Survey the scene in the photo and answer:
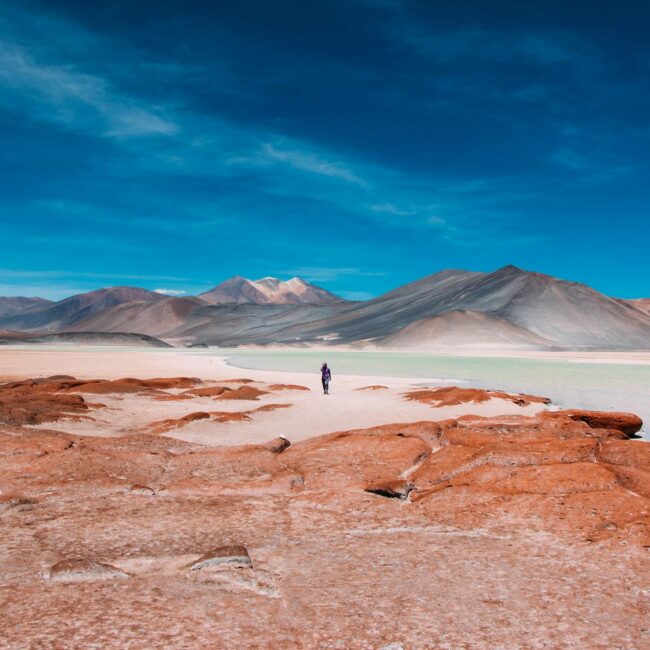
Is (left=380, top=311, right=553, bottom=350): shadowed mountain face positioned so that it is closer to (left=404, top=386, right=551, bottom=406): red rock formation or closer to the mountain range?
the mountain range

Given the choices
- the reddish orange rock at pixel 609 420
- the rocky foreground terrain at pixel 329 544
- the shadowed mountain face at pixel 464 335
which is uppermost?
the shadowed mountain face at pixel 464 335

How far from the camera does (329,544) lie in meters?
5.87

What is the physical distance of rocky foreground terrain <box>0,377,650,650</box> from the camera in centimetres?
411

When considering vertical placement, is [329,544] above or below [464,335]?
below

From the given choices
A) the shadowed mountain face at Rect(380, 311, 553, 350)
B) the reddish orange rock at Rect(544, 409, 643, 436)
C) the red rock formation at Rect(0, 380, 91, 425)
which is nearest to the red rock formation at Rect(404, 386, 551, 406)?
the reddish orange rock at Rect(544, 409, 643, 436)

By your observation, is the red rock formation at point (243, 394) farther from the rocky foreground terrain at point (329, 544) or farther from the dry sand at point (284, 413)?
the rocky foreground terrain at point (329, 544)

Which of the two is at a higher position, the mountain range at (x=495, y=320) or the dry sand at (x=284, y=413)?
the mountain range at (x=495, y=320)

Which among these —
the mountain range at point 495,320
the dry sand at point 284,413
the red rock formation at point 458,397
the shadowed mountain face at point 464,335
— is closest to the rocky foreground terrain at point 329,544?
the dry sand at point 284,413

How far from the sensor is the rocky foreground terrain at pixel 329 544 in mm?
4113

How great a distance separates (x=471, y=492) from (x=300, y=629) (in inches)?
148

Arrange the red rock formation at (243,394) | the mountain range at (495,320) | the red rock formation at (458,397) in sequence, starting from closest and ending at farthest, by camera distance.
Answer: the red rock formation at (458,397)
the red rock formation at (243,394)
the mountain range at (495,320)

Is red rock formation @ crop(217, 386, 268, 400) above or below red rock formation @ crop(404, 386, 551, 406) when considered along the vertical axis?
below

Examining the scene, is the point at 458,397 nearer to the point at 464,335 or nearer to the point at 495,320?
the point at 464,335

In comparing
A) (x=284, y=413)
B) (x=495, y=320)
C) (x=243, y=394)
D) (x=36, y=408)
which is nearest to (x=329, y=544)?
(x=36, y=408)
